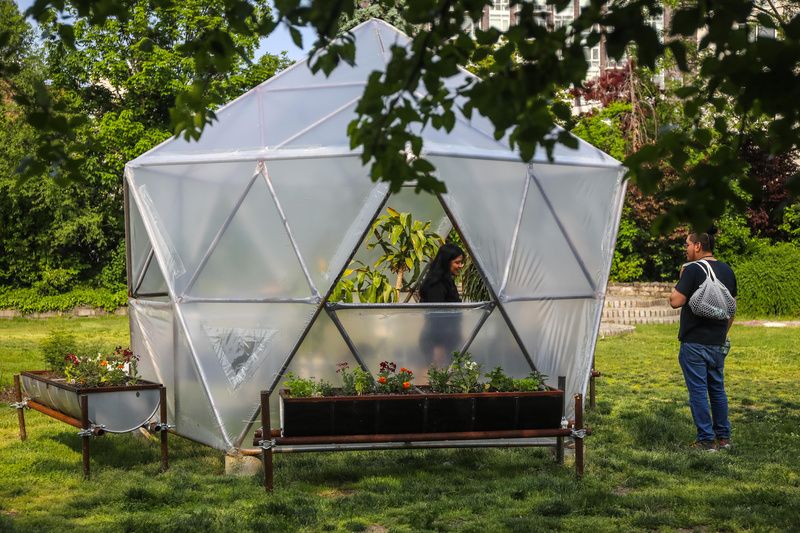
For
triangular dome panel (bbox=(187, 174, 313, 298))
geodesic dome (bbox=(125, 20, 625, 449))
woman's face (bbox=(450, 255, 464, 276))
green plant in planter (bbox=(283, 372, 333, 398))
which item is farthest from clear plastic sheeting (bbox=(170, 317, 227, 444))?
woman's face (bbox=(450, 255, 464, 276))

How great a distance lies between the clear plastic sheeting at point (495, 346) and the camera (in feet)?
29.0

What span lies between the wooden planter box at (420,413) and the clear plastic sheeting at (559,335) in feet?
3.70

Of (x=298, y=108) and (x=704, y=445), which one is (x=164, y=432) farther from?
(x=704, y=445)

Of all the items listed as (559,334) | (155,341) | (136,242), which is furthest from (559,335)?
(136,242)

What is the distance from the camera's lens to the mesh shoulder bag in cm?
884

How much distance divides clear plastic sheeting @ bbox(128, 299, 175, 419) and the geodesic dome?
37 millimetres

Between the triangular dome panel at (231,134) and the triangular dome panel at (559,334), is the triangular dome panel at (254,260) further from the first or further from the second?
the triangular dome panel at (559,334)

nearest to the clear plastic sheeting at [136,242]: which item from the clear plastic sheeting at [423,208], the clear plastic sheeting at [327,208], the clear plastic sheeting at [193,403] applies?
the clear plastic sheeting at [193,403]

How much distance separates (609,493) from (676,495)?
0.45m

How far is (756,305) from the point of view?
25156 millimetres

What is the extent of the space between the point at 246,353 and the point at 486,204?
2.26 metres

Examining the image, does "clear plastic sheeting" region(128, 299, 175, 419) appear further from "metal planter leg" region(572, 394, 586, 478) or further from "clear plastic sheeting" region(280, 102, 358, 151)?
"metal planter leg" region(572, 394, 586, 478)

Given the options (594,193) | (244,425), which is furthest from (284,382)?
(594,193)

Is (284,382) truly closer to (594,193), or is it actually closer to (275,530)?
(275,530)
